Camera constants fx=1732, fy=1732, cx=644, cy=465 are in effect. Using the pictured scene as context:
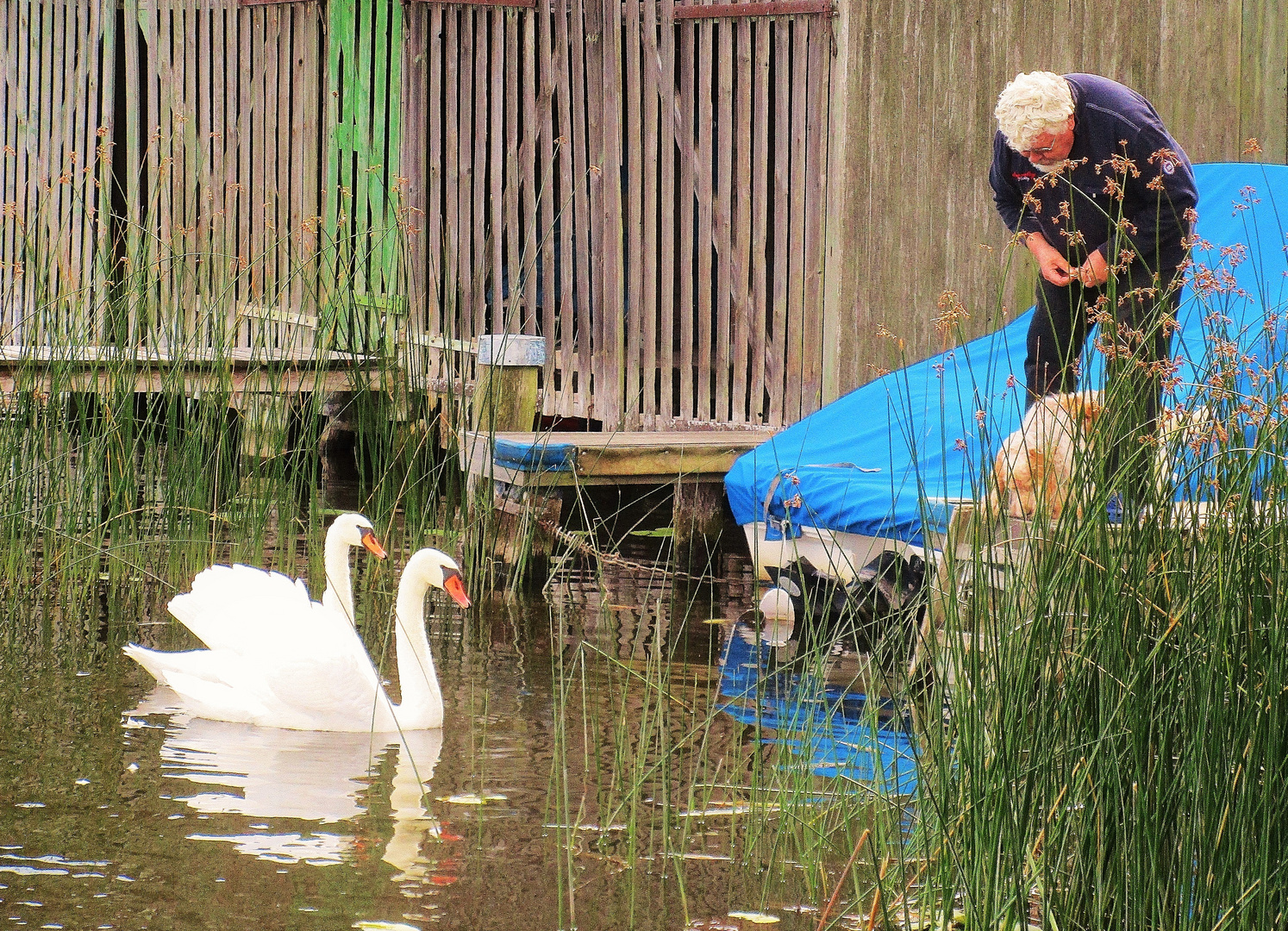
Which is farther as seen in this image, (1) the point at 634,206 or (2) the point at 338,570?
(1) the point at 634,206

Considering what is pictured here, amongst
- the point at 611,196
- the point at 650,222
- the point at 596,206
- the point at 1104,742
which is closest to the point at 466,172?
the point at 596,206

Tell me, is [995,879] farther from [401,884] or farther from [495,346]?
[495,346]

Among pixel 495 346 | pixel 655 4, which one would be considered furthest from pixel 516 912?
pixel 655 4

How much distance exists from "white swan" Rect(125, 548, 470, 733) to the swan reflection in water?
0.17ft

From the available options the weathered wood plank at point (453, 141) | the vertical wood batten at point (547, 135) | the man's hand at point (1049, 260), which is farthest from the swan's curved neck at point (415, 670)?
the weathered wood plank at point (453, 141)

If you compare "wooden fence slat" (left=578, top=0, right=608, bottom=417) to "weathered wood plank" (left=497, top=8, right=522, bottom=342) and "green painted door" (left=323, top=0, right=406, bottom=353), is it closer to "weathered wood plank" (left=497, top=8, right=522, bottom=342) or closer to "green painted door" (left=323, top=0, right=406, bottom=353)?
"weathered wood plank" (left=497, top=8, right=522, bottom=342)

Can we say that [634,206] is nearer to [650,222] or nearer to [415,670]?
[650,222]

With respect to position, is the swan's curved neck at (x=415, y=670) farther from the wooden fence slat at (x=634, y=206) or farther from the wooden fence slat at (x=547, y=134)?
the wooden fence slat at (x=547, y=134)

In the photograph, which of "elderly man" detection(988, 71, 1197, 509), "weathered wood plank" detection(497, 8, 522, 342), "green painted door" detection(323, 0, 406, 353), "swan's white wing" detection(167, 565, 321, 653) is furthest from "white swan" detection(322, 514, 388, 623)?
"green painted door" detection(323, 0, 406, 353)

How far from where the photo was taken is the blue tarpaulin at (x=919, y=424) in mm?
5336

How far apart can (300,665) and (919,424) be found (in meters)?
2.47

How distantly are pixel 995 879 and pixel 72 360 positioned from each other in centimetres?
358

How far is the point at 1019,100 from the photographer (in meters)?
4.74

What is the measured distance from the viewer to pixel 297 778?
14.0ft
